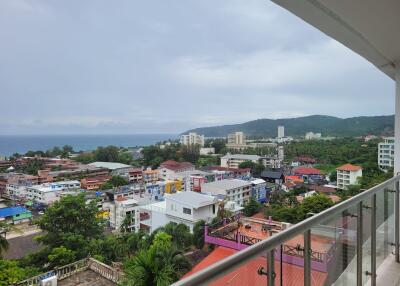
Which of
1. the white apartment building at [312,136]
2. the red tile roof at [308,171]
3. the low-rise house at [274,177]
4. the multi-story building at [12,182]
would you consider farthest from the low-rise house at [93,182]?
the white apartment building at [312,136]

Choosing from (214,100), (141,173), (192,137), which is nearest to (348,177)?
(141,173)

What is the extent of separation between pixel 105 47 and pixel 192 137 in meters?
41.8

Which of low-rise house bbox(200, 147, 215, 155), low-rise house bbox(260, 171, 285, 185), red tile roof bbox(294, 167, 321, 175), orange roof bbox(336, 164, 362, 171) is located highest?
orange roof bbox(336, 164, 362, 171)

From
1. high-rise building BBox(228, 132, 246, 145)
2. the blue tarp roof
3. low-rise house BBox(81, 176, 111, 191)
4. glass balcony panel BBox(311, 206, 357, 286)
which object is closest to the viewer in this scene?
glass balcony panel BBox(311, 206, 357, 286)

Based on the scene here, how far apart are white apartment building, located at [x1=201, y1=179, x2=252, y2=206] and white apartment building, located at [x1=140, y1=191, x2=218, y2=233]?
15.2ft

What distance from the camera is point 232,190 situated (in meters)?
21.2

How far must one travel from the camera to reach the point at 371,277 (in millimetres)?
1712

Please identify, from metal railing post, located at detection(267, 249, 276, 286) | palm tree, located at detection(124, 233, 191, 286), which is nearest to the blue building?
palm tree, located at detection(124, 233, 191, 286)

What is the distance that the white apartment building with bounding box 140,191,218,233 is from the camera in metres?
14.7

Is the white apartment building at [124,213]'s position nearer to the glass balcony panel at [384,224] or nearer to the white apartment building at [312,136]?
the glass balcony panel at [384,224]

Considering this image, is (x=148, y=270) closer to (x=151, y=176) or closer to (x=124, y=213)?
(x=124, y=213)

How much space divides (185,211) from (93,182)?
19.1 metres

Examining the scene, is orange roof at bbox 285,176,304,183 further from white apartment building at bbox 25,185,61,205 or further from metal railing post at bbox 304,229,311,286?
metal railing post at bbox 304,229,311,286

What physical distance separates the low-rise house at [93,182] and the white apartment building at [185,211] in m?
14.8
